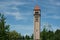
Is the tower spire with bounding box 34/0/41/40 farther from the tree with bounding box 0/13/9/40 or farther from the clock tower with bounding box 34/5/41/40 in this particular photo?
the tree with bounding box 0/13/9/40

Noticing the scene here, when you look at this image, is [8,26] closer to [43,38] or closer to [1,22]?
[1,22]

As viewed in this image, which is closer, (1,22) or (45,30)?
(1,22)

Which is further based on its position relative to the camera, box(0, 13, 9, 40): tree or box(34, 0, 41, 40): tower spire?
box(34, 0, 41, 40): tower spire

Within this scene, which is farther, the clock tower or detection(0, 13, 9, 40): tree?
the clock tower

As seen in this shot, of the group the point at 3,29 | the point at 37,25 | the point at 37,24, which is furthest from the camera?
the point at 37,24

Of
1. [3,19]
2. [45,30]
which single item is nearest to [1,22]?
[3,19]

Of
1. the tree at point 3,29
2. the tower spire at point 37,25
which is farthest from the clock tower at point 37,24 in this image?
the tree at point 3,29

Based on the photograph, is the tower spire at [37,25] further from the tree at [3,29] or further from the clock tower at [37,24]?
the tree at [3,29]

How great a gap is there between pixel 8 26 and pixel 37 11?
35031mm

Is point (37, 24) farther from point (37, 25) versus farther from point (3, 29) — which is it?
point (3, 29)

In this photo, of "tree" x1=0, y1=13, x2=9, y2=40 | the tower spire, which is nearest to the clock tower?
the tower spire

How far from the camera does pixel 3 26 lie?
39.1 metres

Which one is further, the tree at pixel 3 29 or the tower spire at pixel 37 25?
the tower spire at pixel 37 25

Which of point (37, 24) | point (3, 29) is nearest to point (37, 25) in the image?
point (37, 24)
